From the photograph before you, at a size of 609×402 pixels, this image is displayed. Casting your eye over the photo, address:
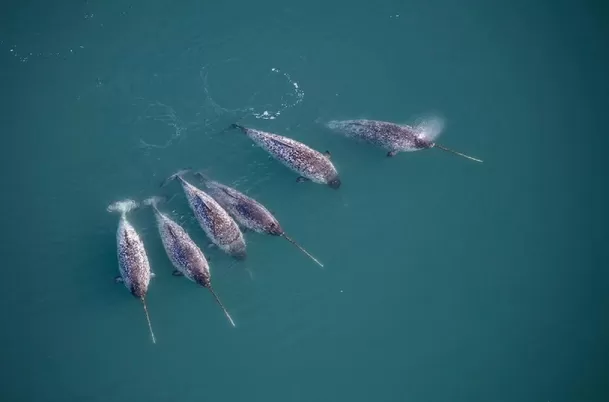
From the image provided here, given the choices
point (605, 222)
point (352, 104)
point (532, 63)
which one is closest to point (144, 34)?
point (352, 104)

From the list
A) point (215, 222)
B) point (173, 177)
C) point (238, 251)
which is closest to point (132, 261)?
point (215, 222)

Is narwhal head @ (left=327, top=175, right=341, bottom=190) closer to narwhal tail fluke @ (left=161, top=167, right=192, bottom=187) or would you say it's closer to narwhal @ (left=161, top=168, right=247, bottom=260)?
narwhal @ (left=161, top=168, right=247, bottom=260)

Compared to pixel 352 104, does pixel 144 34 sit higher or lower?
higher

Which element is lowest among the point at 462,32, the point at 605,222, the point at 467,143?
the point at 605,222

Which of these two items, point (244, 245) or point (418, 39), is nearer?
point (244, 245)

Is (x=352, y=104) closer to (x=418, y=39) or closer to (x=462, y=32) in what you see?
(x=418, y=39)

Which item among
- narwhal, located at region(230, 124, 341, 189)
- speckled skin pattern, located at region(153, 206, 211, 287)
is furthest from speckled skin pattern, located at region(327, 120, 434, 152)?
speckled skin pattern, located at region(153, 206, 211, 287)

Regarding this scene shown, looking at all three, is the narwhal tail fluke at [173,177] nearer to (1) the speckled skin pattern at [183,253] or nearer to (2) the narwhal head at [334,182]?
(1) the speckled skin pattern at [183,253]
